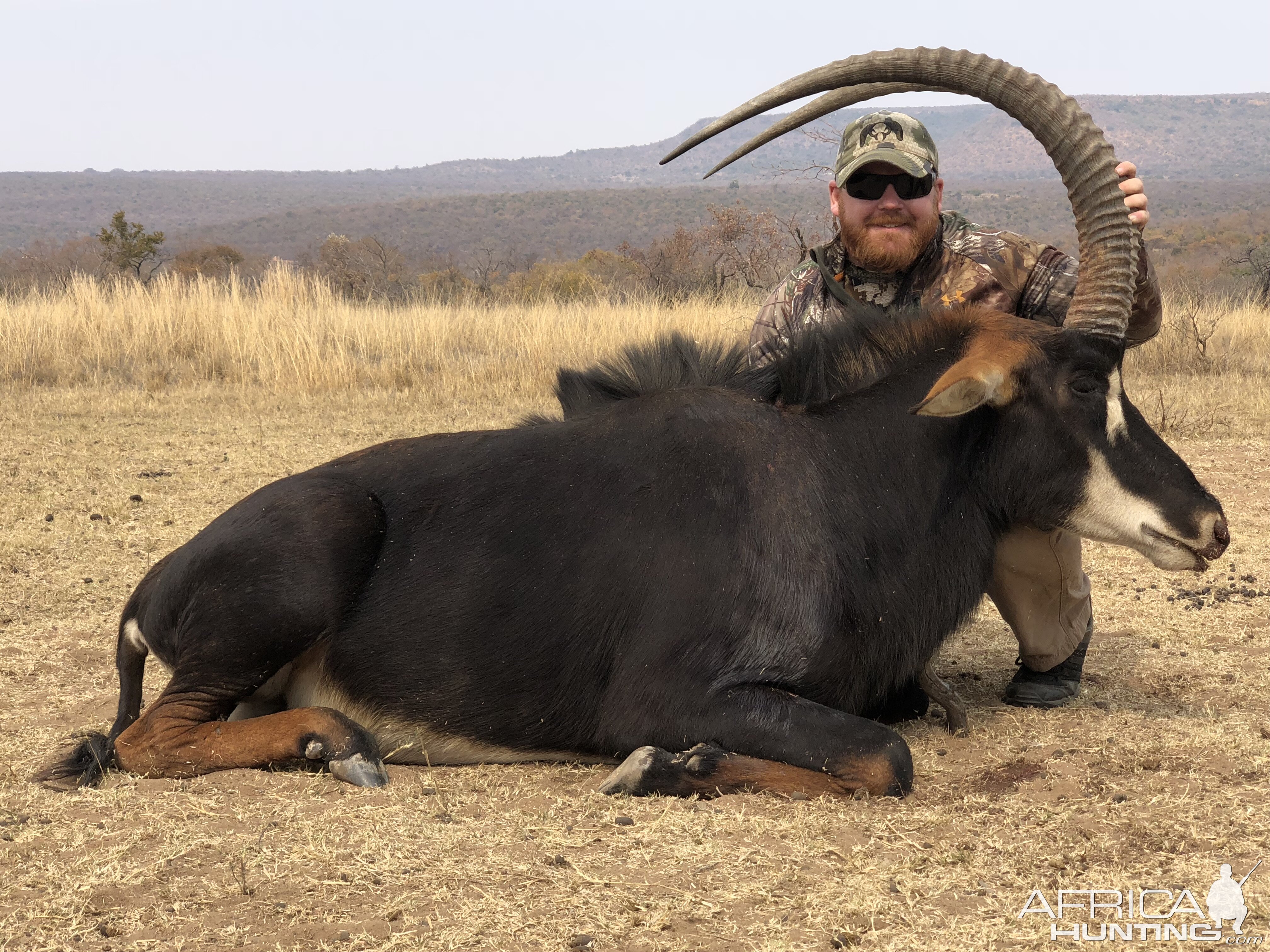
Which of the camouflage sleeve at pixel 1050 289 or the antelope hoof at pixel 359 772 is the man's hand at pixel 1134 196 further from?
the antelope hoof at pixel 359 772

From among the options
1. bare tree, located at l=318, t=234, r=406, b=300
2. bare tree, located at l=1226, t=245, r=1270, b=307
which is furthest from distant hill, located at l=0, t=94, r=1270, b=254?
bare tree, located at l=1226, t=245, r=1270, b=307

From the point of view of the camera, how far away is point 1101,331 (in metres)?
4.48

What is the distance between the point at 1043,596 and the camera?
211 inches

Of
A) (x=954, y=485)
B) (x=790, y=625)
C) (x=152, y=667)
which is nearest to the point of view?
(x=790, y=625)

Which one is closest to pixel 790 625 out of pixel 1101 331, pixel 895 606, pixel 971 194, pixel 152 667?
pixel 895 606

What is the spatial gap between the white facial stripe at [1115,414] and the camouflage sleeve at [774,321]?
1638mm

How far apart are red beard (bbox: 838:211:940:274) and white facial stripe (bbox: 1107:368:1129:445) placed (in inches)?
58.0

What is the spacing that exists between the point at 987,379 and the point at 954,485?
510mm

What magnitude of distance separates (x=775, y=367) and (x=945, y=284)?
1.28 meters

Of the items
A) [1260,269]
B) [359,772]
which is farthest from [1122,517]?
[1260,269]

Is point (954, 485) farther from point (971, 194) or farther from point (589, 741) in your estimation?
point (971, 194)

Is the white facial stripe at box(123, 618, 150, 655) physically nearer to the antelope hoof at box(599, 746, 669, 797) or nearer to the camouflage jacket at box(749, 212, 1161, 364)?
the antelope hoof at box(599, 746, 669, 797)

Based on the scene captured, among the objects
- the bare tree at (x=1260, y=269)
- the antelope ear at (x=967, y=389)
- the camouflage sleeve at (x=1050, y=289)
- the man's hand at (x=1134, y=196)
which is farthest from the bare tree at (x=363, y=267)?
the antelope ear at (x=967, y=389)

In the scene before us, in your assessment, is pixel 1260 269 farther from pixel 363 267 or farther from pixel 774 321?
pixel 363 267
